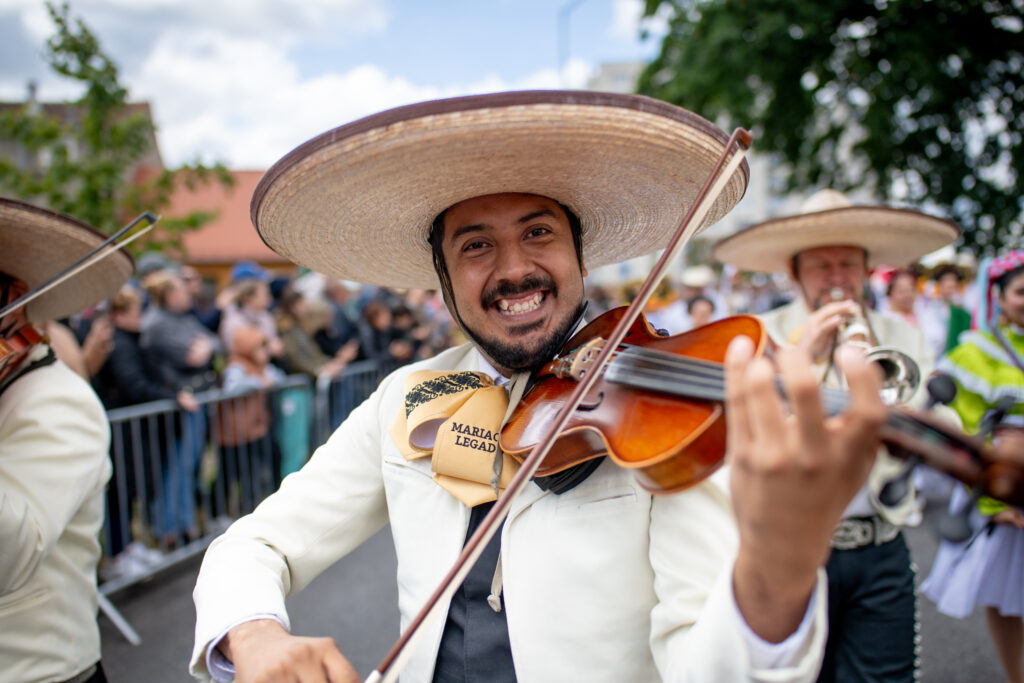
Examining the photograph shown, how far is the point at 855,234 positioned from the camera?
2.80 metres

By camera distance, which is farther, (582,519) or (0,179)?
(0,179)

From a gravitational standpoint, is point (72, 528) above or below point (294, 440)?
above

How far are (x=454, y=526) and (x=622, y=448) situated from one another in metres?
0.52

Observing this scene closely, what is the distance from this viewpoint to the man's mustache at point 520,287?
5.01 feet

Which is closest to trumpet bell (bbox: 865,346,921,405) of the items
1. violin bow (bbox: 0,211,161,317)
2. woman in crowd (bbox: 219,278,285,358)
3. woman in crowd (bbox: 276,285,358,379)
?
violin bow (bbox: 0,211,161,317)

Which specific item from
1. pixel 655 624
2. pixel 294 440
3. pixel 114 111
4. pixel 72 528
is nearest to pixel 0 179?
pixel 114 111

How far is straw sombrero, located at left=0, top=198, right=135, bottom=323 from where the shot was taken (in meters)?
1.77

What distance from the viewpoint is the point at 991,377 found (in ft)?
9.07

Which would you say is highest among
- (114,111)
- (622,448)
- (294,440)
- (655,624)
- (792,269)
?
(114,111)

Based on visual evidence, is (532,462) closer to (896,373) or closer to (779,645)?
(779,645)

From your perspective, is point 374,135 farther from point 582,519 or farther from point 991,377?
point 991,377

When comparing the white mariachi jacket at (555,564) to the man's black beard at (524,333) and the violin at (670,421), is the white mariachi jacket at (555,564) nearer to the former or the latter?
the violin at (670,421)

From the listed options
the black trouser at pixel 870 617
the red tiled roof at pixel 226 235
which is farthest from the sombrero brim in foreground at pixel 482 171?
the red tiled roof at pixel 226 235

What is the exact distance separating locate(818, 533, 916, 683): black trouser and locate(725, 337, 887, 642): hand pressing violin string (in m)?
1.67
